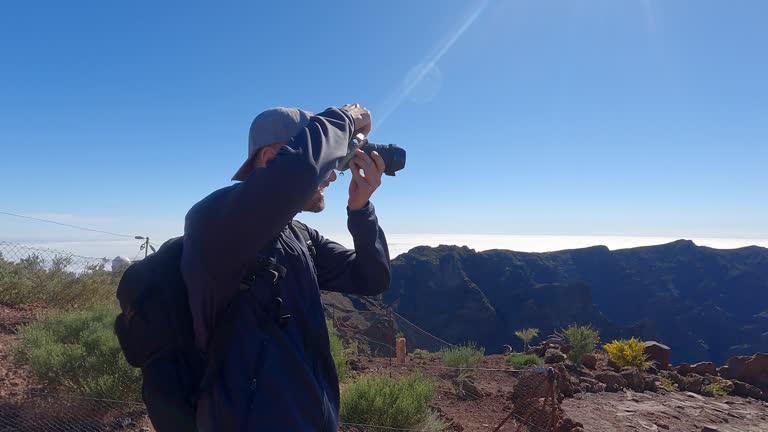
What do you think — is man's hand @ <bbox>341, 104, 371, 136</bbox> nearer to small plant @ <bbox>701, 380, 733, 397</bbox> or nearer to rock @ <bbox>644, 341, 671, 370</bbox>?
small plant @ <bbox>701, 380, 733, 397</bbox>

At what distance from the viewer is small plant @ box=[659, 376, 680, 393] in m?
8.19

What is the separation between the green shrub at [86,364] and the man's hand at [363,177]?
375 cm

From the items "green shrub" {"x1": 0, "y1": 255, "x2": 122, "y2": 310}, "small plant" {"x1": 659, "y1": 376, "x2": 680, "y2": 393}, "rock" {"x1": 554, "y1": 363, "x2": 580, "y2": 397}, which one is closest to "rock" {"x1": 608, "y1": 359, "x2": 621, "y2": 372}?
"small plant" {"x1": 659, "y1": 376, "x2": 680, "y2": 393}

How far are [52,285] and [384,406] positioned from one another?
7.02 m

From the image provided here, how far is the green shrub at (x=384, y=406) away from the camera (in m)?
4.50

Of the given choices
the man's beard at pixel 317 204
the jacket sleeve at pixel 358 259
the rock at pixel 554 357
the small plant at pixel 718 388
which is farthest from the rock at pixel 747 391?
the man's beard at pixel 317 204

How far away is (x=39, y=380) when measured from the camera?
4777 mm

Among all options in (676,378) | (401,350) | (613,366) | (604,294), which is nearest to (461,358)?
(401,350)

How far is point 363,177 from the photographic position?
1.58 metres

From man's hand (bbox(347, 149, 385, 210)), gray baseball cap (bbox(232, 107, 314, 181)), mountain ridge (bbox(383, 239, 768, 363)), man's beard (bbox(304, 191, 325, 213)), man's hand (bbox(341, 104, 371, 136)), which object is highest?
man's hand (bbox(341, 104, 371, 136))

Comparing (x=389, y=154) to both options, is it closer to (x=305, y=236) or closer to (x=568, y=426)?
(x=305, y=236)

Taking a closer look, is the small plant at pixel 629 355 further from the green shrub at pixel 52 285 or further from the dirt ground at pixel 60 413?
the green shrub at pixel 52 285

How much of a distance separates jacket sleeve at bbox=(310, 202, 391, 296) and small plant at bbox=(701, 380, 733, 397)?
888 centimetres

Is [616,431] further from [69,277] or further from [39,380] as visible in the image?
[69,277]
